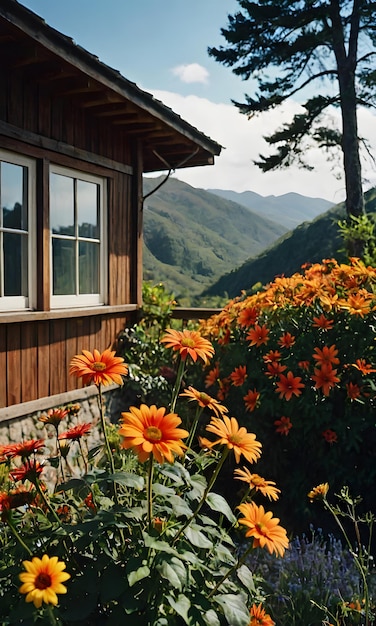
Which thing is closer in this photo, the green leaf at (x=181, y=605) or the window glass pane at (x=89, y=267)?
the green leaf at (x=181, y=605)

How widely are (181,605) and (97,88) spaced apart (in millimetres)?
3734

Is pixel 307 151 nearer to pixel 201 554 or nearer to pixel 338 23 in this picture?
pixel 338 23

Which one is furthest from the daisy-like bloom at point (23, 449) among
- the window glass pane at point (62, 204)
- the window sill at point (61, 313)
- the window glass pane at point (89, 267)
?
the window glass pane at point (89, 267)

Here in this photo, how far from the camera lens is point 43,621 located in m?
1.28

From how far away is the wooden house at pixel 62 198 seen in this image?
3844 millimetres

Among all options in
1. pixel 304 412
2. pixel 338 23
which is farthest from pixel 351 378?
pixel 338 23

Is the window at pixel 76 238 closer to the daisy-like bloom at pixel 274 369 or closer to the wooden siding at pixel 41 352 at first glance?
the wooden siding at pixel 41 352

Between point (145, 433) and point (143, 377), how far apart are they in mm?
4007

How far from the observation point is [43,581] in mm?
1093

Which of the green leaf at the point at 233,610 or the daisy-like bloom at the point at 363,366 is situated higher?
the daisy-like bloom at the point at 363,366

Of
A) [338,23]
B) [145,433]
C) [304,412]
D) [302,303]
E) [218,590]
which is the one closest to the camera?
[145,433]

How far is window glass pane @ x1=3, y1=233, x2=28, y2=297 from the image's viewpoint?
3982mm

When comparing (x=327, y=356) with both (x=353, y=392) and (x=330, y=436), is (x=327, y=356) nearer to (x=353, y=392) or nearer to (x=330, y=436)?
(x=353, y=392)

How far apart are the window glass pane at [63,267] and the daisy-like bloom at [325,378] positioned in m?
2.30
